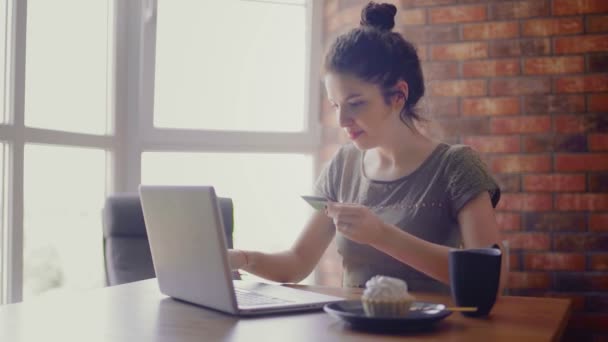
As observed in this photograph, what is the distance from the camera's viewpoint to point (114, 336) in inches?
47.7

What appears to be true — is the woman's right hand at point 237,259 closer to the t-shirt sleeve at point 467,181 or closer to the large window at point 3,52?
the t-shirt sleeve at point 467,181

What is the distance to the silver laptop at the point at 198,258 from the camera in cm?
132

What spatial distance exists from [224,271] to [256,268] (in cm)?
58

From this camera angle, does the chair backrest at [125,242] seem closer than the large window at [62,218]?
Yes

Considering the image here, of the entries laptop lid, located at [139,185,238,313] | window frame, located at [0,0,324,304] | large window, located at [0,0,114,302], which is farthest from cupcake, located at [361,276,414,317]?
window frame, located at [0,0,324,304]

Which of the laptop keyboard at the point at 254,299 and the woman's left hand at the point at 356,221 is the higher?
the woman's left hand at the point at 356,221

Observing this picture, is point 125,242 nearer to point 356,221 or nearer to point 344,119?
point 344,119

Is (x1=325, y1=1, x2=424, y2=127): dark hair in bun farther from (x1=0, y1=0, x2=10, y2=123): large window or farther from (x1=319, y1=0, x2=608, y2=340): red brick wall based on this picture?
(x1=0, y1=0, x2=10, y2=123): large window

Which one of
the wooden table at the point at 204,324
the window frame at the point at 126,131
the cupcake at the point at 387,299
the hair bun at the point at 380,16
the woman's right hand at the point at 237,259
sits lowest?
the wooden table at the point at 204,324

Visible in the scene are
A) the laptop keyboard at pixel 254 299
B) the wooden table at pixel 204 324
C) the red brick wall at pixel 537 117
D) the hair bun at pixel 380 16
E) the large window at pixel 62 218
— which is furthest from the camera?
the red brick wall at pixel 537 117

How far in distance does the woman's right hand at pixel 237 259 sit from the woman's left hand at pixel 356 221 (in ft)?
1.17

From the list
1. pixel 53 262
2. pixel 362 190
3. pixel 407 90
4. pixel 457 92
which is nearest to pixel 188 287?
pixel 362 190

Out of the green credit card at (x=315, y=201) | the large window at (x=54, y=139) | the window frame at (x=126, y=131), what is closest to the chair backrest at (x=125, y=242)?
the large window at (x=54, y=139)

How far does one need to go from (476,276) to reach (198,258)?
0.51m
